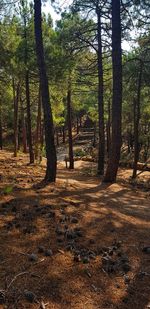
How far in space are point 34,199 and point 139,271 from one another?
3440mm

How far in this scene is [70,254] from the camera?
190 inches

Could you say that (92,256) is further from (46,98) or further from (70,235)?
(46,98)

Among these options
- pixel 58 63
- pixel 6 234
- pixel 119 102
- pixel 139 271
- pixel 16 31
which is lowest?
pixel 139 271

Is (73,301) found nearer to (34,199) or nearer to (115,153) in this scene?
(34,199)

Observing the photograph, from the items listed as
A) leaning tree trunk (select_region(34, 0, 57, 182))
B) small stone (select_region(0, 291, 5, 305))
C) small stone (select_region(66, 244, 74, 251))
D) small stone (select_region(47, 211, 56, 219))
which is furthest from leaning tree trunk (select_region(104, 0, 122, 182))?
small stone (select_region(0, 291, 5, 305))

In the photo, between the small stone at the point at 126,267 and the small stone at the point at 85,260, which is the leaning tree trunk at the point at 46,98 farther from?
the small stone at the point at 126,267

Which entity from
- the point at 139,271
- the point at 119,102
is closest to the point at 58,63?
the point at 119,102

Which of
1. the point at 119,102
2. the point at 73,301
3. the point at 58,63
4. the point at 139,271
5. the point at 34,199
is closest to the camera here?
the point at 73,301

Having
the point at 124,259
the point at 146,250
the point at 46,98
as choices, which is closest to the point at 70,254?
the point at 124,259

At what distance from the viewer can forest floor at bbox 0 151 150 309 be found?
12.5 ft

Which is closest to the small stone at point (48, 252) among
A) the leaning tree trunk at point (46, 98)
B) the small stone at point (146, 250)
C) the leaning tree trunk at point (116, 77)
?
the small stone at point (146, 250)

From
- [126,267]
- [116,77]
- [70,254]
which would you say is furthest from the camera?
[116,77]

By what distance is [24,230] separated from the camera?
17.8ft

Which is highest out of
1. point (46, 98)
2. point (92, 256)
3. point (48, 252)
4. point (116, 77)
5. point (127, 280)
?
point (116, 77)
